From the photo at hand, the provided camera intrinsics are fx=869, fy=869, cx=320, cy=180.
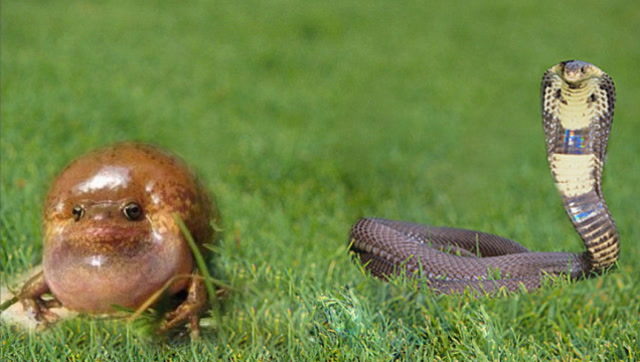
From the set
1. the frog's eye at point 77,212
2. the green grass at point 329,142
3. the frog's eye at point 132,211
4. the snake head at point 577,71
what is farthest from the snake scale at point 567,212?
the frog's eye at point 77,212

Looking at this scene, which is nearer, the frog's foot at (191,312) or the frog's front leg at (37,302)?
the frog's foot at (191,312)

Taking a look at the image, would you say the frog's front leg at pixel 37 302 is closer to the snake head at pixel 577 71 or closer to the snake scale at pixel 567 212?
the snake scale at pixel 567 212

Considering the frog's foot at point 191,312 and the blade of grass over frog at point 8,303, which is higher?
the frog's foot at point 191,312

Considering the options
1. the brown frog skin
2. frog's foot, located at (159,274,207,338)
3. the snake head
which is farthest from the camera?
frog's foot, located at (159,274,207,338)

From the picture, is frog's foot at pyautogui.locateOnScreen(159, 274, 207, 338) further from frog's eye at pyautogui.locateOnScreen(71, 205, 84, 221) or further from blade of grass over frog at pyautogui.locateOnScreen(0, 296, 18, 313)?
blade of grass over frog at pyautogui.locateOnScreen(0, 296, 18, 313)

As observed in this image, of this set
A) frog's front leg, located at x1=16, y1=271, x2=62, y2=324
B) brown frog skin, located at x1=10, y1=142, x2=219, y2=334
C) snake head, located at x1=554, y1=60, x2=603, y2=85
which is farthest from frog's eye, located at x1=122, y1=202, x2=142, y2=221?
snake head, located at x1=554, y1=60, x2=603, y2=85

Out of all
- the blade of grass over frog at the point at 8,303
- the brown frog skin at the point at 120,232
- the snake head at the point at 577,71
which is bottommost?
the blade of grass over frog at the point at 8,303

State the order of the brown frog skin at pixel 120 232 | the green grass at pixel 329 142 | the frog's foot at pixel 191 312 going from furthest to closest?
1. the green grass at pixel 329 142
2. the frog's foot at pixel 191 312
3. the brown frog skin at pixel 120 232

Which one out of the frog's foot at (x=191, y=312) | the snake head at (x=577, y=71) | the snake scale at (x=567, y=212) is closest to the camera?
the snake head at (x=577, y=71)
